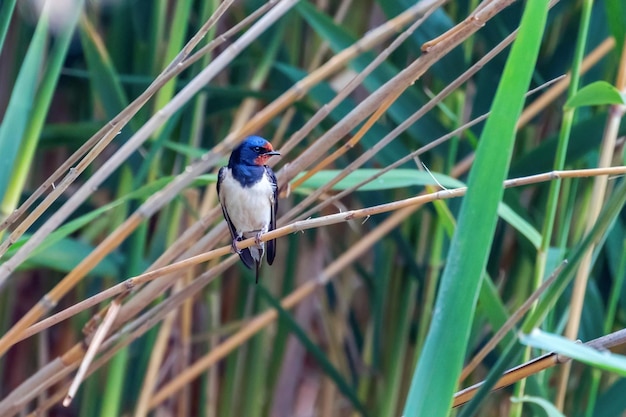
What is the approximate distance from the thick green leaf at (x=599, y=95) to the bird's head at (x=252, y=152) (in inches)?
19.6

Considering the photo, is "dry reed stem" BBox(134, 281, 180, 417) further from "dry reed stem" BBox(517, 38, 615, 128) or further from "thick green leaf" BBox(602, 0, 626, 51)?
"thick green leaf" BBox(602, 0, 626, 51)

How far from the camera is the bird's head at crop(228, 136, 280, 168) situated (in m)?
1.21

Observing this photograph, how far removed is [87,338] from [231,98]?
0.49 meters

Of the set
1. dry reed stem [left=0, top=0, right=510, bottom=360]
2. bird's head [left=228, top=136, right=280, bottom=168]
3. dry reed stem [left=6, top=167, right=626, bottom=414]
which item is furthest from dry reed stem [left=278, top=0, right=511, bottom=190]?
bird's head [left=228, top=136, right=280, bottom=168]

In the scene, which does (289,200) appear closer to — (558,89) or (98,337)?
(558,89)

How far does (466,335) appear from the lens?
592 millimetres

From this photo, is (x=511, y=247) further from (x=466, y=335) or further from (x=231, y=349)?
(x=466, y=335)

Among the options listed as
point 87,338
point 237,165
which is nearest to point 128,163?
point 237,165

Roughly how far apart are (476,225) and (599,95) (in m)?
0.29

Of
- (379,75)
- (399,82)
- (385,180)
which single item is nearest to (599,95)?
(399,82)

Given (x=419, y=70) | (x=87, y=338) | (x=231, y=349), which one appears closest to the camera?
(x=419, y=70)

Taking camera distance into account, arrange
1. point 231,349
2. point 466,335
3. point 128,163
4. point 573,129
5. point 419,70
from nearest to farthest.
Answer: point 466,335, point 419,70, point 573,129, point 128,163, point 231,349

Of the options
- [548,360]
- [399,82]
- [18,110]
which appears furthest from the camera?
[18,110]

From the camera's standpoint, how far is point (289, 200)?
1.48 meters
